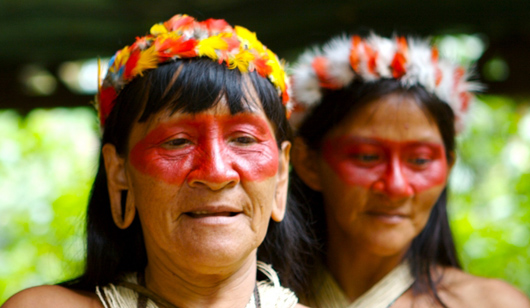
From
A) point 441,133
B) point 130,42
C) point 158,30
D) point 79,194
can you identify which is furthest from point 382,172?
point 79,194

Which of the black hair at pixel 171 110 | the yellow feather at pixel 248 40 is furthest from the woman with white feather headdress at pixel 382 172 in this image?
the yellow feather at pixel 248 40

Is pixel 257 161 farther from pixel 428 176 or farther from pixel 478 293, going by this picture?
pixel 478 293

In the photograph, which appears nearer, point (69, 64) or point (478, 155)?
point (69, 64)

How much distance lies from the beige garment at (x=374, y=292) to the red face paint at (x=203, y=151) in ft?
3.52

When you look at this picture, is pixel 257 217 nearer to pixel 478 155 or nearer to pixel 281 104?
pixel 281 104

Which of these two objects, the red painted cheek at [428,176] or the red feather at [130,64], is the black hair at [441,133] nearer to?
the red painted cheek at [428,176]

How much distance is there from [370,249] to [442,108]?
74cm

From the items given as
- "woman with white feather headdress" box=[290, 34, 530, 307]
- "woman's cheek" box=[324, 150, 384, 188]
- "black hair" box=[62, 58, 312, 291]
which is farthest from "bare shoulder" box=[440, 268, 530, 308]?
"black hair" box=[62, 58, 312, 291]

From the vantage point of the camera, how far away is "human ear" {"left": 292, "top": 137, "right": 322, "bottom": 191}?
304 cm

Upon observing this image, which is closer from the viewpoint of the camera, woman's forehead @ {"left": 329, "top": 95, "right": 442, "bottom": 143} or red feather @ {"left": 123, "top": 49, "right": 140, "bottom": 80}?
→ red feather @ {"left": 123, "top": 49, "right": 140, "bottom": 80}

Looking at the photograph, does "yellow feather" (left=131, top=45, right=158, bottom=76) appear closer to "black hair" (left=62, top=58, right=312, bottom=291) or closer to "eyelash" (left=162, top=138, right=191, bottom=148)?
"black hair" (left=62, top=58, right=312, bottom=291)

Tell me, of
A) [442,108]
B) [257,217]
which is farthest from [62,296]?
[442,108]

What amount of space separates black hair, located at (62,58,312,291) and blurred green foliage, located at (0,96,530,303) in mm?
2101

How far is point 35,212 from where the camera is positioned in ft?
19.4
